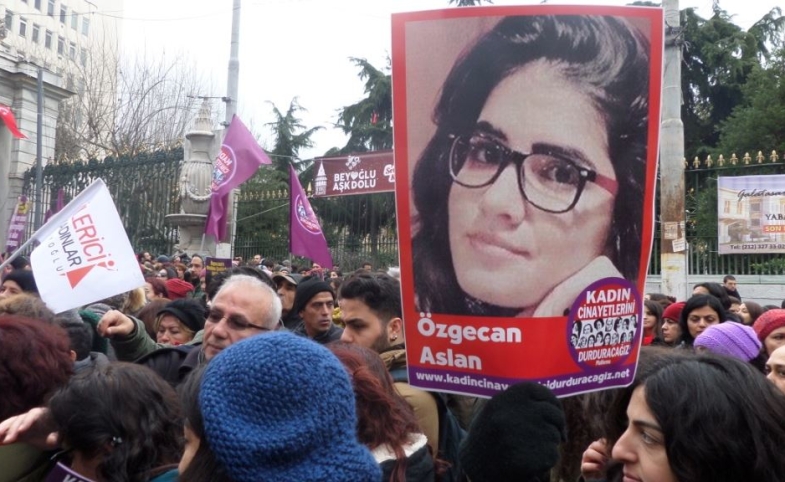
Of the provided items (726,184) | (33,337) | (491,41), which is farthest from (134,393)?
(726,184)

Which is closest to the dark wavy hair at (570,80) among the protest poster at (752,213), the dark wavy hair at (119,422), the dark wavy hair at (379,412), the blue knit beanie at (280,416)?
the blue knit beanie at (280,416)

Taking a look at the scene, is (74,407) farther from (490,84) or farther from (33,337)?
(490,84)

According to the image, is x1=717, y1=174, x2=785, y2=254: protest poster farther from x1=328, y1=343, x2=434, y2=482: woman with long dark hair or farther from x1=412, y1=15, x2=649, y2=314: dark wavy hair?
x1=412, y1=15, x2=649, y2=314: dark wavy hair

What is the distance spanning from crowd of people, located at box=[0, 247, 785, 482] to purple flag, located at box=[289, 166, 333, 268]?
637cm

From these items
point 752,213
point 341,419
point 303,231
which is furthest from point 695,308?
point 752,213

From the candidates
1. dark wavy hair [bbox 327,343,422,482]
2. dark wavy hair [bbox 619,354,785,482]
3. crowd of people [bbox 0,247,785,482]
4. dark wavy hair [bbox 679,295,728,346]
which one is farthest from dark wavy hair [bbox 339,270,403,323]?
dark wavy hair [bbox 679,295,728,346]

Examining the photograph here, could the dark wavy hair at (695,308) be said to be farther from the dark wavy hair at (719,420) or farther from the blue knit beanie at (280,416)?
the blue knit beanie at (280,416)

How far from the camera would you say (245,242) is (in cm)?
1634

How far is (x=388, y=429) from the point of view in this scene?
2.30 metres

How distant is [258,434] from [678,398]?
→ 0.95 m

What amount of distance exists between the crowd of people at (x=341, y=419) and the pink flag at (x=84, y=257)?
2.36 feet

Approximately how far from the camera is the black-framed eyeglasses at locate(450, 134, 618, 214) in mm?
1738

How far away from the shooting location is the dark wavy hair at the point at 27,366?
7.75 feet

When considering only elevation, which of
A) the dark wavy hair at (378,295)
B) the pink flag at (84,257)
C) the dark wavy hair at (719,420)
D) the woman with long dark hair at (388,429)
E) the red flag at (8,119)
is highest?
the red flag at (8,119)
